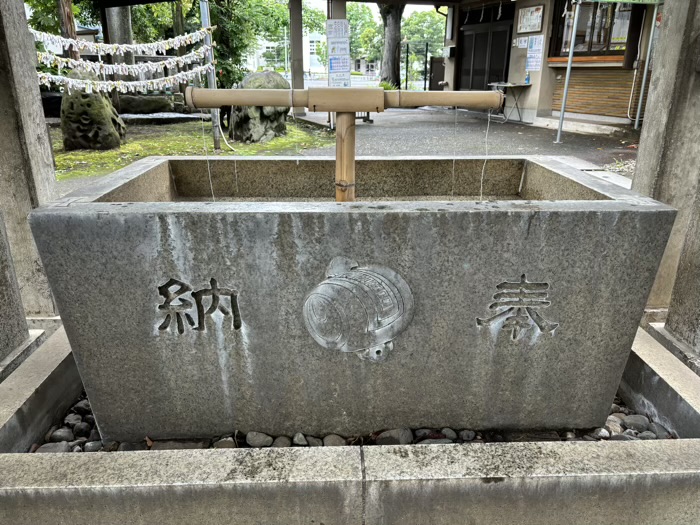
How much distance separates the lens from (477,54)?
1509 cm

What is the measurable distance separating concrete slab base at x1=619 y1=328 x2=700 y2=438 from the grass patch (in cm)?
716

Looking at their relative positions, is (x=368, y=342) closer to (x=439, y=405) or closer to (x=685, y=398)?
(x=439, y=405)

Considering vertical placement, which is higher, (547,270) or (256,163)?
(256,163)

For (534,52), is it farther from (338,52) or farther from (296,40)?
(296,40)

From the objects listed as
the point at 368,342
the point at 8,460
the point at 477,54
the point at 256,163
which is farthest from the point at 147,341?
the point at 477,54

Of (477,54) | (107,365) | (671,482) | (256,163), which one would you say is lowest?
(671,482)

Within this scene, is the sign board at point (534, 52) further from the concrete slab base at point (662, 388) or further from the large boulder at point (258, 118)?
the concrete slab base at point (662, 388)

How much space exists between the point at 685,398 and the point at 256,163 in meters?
2.58

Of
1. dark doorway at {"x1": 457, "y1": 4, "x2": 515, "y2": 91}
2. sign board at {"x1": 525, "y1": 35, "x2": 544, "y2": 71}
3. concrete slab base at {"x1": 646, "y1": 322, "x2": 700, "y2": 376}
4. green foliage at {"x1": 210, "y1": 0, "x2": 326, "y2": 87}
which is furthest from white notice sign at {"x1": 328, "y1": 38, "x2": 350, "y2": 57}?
concrete slab base at {"x1": 646, "y1": 322, "x2": 700, "y2": 376}

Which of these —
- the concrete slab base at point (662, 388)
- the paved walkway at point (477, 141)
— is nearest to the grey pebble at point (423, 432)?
the concrete slab base at point (662, 388)

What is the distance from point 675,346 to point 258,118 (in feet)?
30.6

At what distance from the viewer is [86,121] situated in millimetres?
9555

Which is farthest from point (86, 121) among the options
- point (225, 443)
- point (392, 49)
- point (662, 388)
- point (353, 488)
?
point (392, 49)

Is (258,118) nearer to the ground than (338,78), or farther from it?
nearer to the ground
